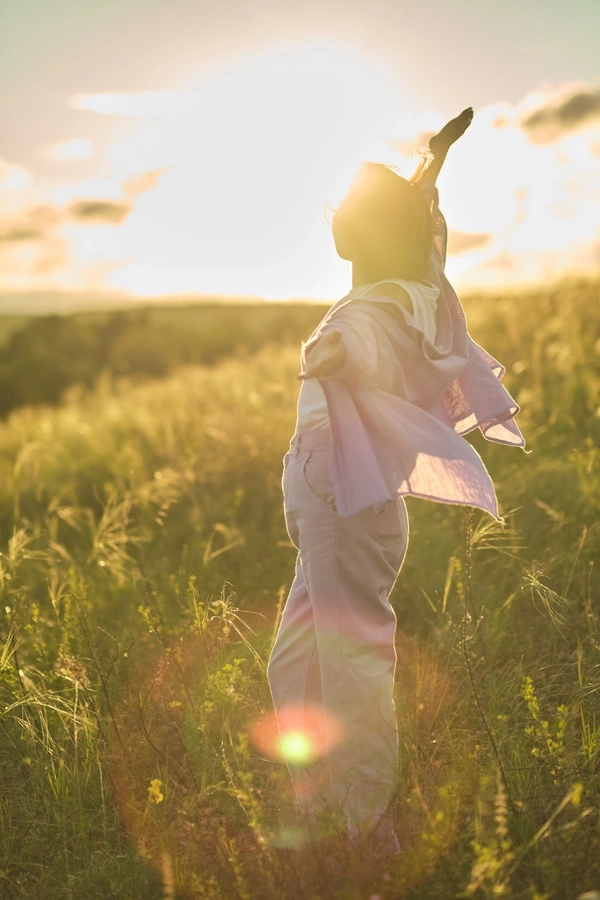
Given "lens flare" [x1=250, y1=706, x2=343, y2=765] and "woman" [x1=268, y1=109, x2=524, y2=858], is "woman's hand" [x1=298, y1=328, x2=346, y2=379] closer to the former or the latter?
"woman" [x1=268, y1=109, x2=524, y2=858]

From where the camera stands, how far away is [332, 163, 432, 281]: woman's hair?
2.04 metres

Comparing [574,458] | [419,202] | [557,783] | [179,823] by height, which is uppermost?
[419,202]

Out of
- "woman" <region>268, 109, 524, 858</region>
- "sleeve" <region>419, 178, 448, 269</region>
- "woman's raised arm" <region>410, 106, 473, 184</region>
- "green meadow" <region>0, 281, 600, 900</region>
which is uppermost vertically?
"woman's raised arm" <region>410, 106, 473, 184</region>

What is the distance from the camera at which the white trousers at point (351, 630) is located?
204cm

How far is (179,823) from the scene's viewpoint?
238 cm

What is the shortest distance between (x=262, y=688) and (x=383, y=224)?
6.31 ft

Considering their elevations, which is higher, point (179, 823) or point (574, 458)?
point (574, 458)

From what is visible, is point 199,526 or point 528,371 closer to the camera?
point 199,526

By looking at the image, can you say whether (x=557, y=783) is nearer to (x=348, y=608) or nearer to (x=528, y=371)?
(x=348, y=608)

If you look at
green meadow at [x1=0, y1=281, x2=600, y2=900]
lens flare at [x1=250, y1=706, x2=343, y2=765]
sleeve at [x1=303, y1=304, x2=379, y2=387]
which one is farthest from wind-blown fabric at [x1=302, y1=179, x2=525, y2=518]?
lens flare at [x1=250, y1=706, x2=343, y2=765]

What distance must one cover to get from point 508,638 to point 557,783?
124 cm

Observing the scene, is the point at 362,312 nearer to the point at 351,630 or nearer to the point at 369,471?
the point at 369,471

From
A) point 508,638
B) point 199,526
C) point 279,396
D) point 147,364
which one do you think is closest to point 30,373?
point 147,364

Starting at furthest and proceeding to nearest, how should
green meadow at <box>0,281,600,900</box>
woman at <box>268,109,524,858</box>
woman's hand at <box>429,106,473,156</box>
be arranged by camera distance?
woman's hand at <box>429,106,473,156</box> < green meadow at <box>0,281,600,900</box> < woman at <box>268,109,524,858</box>
